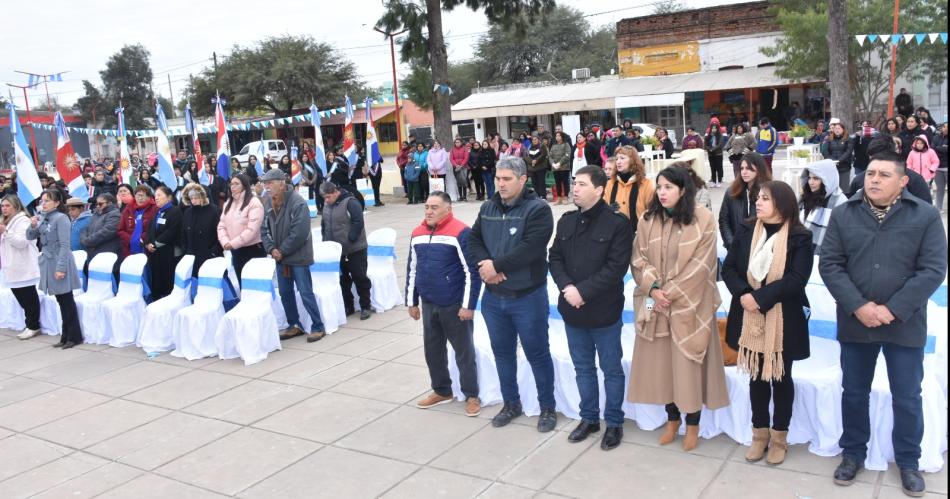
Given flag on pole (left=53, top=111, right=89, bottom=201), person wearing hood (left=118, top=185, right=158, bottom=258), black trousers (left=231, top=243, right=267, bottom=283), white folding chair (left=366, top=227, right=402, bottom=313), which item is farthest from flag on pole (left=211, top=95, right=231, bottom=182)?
black trousers (left=231, top=243, right=267, bottom=283)

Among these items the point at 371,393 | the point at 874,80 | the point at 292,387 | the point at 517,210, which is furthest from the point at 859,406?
the point at 874,80

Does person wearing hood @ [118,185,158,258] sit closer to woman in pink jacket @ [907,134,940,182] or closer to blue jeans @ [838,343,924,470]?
blue jeans @ [838,343,924,470]

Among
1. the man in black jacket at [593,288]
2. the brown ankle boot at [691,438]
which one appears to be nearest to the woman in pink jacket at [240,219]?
the man in black jacket at [593,288]

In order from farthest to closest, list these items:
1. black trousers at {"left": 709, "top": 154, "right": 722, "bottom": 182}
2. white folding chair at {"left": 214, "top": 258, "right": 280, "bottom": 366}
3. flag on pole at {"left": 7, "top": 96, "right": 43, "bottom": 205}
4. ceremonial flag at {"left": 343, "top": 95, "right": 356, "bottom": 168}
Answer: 1. black trousers at {"left": 709, "top": 154, "right": 722, "bottom": 182}
2. ceremonial flag at {"left": 343, "top": 95, "right": 356, "bottom": 168}
3. flag on pole at {"left": 7, "top": 96, "right": 43, "bottom": 205}
4. white folding chair at {"left": 214, "top": 258, "right": 280, "bottom": 366}

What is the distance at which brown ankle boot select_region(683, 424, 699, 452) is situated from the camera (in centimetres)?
452

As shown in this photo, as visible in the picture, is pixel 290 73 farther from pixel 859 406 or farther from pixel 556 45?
pixel 859 406

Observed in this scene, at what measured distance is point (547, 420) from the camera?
5074mm

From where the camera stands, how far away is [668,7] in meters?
55.3

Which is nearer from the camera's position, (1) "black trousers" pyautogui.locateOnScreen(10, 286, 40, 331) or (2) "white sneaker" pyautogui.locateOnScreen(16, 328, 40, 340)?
(1) "black trousers" pyautogui.locateOnScreen(10, 286, 40, 331)

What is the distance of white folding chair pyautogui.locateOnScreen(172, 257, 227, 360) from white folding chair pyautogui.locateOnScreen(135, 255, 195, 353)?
201 millimetres

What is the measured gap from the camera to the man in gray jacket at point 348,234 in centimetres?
809

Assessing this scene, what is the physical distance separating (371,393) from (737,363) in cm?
290

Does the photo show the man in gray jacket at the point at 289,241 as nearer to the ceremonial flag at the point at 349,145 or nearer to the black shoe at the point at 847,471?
the black shoe at the point at 847,471

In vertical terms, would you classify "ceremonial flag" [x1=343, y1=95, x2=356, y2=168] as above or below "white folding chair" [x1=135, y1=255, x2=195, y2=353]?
above
